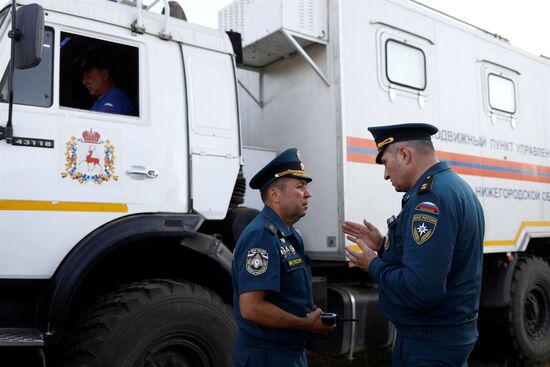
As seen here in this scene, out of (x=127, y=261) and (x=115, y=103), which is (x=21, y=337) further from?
(x=115, y=103)

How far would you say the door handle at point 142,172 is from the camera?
10.5 feet

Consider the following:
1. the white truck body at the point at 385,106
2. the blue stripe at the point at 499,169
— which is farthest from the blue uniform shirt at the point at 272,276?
the blue stripe at the point at 499,169

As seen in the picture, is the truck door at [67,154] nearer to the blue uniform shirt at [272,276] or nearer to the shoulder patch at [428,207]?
the blue uniform shirt at [272,276]

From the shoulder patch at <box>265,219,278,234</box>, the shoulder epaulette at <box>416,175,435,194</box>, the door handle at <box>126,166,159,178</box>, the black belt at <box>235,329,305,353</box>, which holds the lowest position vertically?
the black belt at <box>235,329,305,353</box>

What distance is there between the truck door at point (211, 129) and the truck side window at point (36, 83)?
0.83 meters

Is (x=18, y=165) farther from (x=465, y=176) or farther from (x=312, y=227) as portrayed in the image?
(x=465, y=176)

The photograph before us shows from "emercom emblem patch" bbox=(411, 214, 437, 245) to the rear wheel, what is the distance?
376 cm

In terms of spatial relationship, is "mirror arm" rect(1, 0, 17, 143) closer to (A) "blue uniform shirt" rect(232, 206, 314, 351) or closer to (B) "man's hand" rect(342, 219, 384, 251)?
(A) "blue uniform shirt" rect(232, 206, 314, 351)

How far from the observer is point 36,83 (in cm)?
299

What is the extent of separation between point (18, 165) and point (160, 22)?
1310 mm

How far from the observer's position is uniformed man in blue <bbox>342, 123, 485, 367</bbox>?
1.98 metres

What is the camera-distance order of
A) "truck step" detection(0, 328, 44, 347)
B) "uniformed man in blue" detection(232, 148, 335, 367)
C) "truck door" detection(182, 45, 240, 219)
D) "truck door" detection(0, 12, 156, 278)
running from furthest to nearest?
"truck door" detection(182, 45, 240, 219) → "truck door" detection(0, 12, 156, 278) → "truck step" detection(0, 328, 44, 347) → "uniformed man in blue" detection(232, 148, 335, 367)

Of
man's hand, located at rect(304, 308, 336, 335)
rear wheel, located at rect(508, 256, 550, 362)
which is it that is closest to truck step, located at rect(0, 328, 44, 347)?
man's hand, located at rect(304, 308, 336, 335)

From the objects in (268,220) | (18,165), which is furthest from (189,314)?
(18,165)
